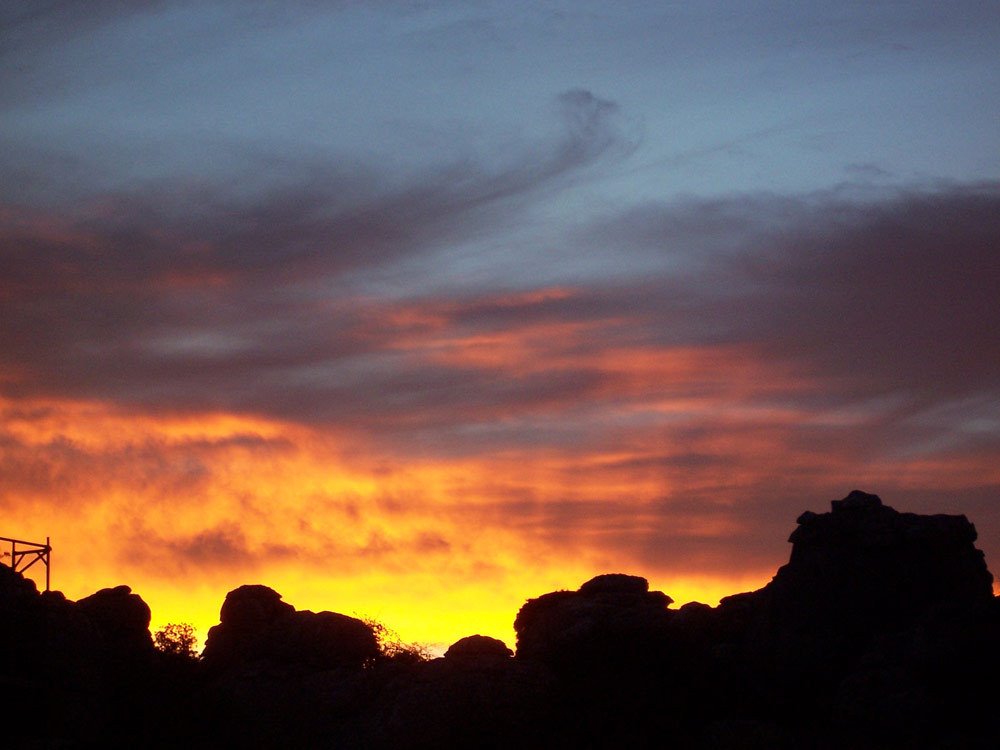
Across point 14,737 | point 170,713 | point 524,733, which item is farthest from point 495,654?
point 14,737

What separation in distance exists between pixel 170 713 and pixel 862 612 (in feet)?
129

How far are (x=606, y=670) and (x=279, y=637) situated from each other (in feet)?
68.3

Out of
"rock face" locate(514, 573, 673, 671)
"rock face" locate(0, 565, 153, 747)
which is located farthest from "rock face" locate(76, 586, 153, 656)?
"rock face" locate(514, 573, 673, 671)

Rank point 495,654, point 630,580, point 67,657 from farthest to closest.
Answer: point 630,580
point 495,654
point 67,657

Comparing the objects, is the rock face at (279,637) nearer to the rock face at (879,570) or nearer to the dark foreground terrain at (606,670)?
the dark foreground terrain at (606,670)

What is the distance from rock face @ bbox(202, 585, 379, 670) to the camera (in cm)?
8681

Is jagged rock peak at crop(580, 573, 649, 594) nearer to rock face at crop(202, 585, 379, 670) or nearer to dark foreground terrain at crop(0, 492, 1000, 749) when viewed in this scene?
dark foreground terrain at crop(0, 492, 1000, 749)

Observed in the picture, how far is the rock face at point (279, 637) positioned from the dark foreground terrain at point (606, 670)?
6.0 inches

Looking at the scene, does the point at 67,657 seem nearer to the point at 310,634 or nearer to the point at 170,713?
the point at 170,713

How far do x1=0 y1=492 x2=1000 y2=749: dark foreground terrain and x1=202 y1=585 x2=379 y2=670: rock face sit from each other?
0.50ft

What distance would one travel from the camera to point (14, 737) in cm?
6644

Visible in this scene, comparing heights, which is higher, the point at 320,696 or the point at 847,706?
the point at 320,696

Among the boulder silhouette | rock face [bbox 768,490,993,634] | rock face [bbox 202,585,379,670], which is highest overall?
rock face [bbox 202,585,379,670]

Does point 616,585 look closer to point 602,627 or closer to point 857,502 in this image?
point 602,627
